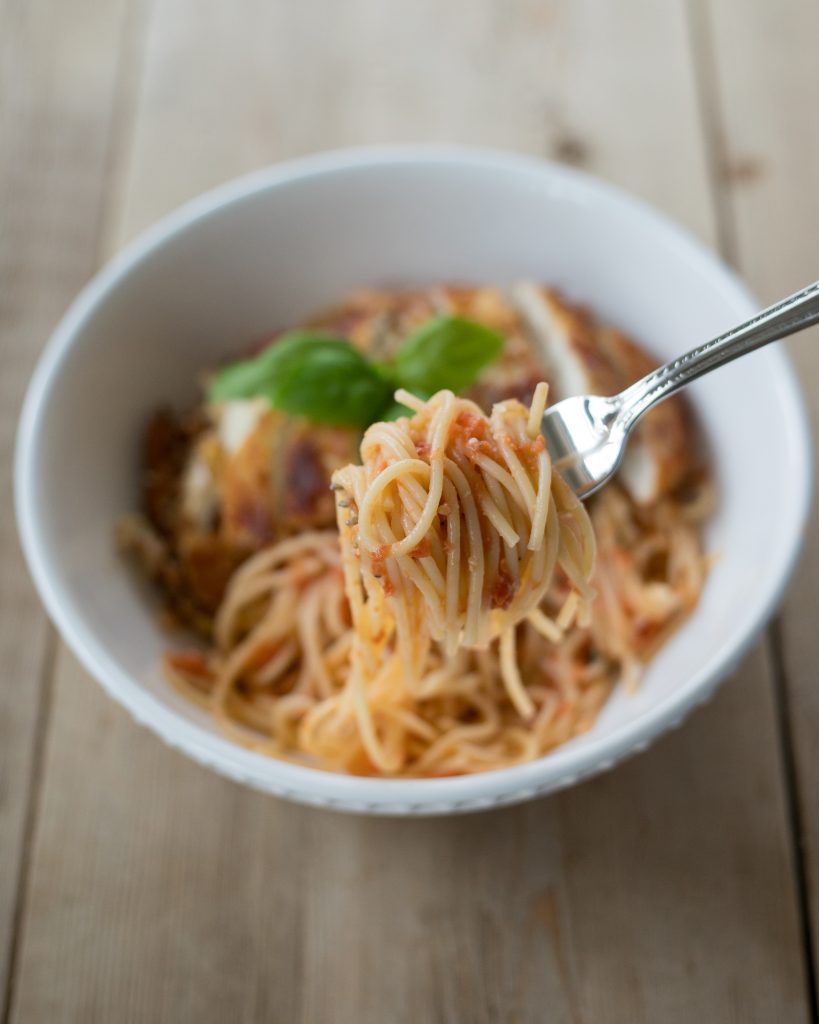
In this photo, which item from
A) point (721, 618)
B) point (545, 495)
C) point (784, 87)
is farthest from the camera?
point (784, 87)

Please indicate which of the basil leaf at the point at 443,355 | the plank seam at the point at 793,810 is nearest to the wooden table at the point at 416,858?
the plank seam at the point at 793,810

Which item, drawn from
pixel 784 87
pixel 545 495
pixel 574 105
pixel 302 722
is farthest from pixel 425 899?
pixel 784 87

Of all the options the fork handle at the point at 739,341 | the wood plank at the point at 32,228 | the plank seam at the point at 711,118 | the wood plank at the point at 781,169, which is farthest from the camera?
the plank seam at the point at 711,118

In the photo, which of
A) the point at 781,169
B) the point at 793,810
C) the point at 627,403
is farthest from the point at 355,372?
the point at 781,169

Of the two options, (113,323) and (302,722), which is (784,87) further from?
(302,722)

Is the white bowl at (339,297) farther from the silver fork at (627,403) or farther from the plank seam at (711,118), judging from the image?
the plank seam at (711,118)

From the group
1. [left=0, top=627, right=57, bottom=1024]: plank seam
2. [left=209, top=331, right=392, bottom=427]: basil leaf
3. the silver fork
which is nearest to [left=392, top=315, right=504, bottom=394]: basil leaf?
[left=209, top=331, right=392, bottom=427]: basil leaf
